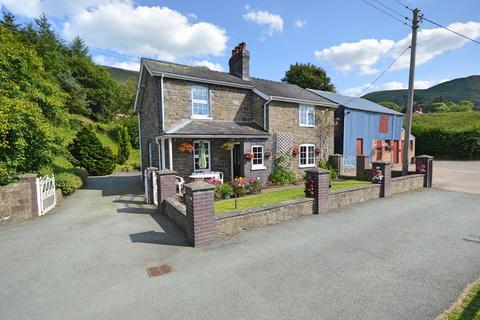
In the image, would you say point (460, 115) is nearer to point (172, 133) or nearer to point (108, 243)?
point (172, 133)

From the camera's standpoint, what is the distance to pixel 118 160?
2541 cm

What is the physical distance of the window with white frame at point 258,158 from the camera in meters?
13.4

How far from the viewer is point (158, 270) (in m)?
4.45

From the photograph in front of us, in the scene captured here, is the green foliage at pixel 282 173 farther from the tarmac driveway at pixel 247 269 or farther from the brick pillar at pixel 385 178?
the tarmac driveway at pixel 247 269

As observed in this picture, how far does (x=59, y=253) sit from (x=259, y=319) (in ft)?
15.7

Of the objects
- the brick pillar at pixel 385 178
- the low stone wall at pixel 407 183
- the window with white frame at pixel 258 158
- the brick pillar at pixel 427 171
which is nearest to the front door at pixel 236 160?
the window with white frame at pixel 258 158

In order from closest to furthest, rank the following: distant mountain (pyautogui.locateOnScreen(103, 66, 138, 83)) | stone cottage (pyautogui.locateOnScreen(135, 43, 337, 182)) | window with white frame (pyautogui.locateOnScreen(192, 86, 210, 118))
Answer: stone cottage (pyautogui.locateOnScreen(135, 43, 337, 182)) → window with white frame (pyautogui.locateOnScreen(192, 86, 210, 118)) → distant mountain (pyautogui.locateOnScreen(103, 66, 138, 83))

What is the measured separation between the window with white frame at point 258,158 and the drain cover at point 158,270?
29.7ft

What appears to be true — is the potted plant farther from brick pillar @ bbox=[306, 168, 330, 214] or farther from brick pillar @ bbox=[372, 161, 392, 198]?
brick pillar @ bbox=[372, 161, 392, 198]

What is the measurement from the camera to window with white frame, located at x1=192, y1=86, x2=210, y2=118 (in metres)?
12.8

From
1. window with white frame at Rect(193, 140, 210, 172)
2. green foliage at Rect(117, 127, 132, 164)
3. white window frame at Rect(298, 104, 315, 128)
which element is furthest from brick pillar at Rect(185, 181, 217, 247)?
green foliage at Rect(117, 127, 132, 164)

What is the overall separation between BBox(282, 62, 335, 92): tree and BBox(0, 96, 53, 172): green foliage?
34112 millimetres

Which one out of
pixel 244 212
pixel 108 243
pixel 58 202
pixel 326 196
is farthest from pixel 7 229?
pixel 326 196

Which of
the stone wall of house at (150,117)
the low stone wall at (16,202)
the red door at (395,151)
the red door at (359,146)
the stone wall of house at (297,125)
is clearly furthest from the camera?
the red door at (395,151)
